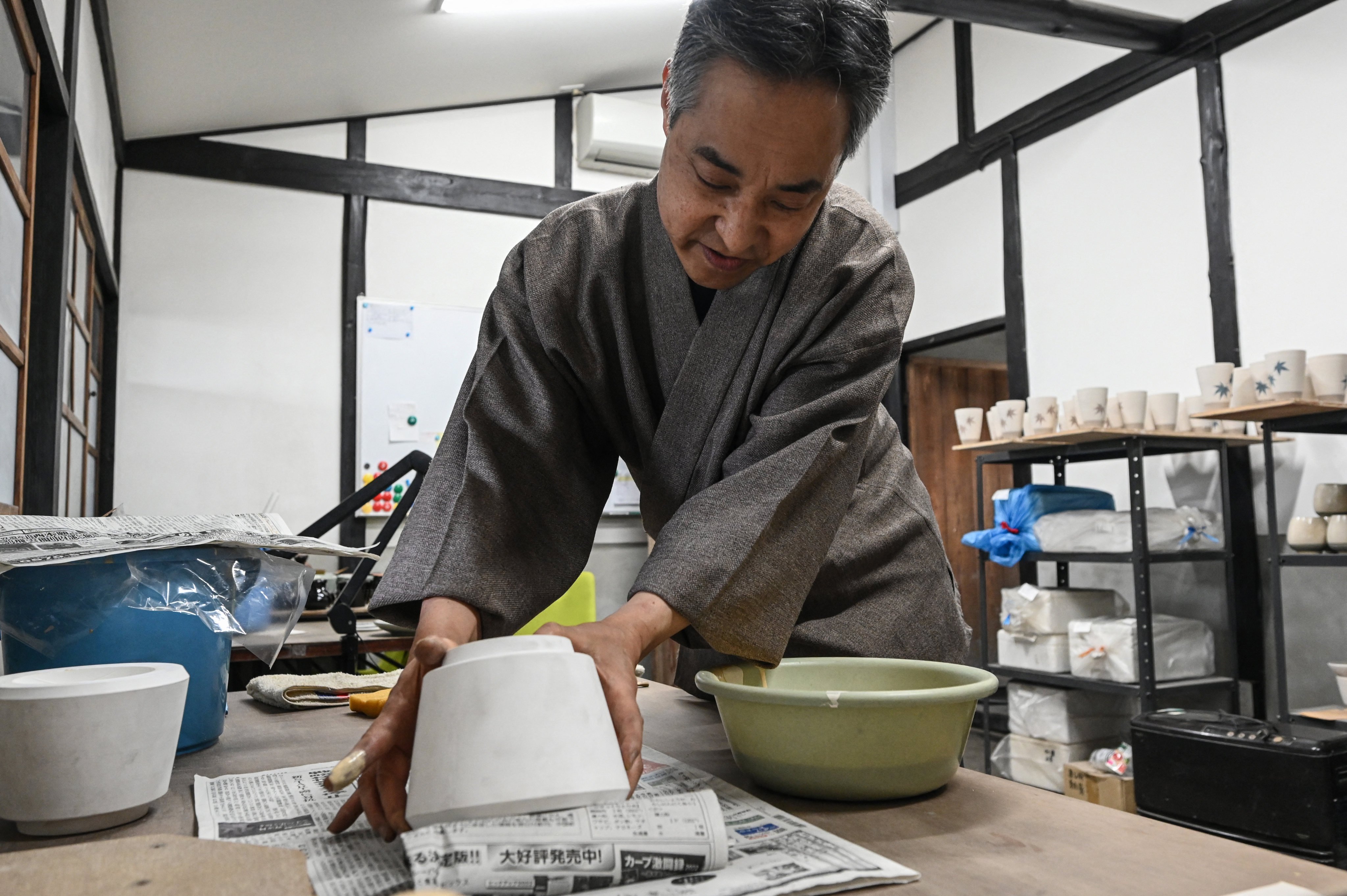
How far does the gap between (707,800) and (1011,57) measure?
4.72 m

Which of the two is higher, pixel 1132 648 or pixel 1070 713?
pixel 1132 648

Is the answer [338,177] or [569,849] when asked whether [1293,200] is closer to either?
[569,849]

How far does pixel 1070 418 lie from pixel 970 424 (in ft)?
1.73

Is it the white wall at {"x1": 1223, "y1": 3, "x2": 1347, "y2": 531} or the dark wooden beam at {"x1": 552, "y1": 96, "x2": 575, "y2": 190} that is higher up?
the dark wooden beam at {"x1": 552, "y1": 96, "x2": 575, "y2": 190}

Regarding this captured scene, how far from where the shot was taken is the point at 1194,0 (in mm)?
3596

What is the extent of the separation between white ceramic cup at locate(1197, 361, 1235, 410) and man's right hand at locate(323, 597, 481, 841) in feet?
9.63

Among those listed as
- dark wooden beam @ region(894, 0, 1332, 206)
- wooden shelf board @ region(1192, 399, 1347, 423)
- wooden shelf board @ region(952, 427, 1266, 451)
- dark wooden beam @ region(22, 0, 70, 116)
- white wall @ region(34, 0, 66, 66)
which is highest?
dark wooden beam @ region(894, 0, 1332, 206)

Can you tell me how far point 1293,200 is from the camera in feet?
10.6

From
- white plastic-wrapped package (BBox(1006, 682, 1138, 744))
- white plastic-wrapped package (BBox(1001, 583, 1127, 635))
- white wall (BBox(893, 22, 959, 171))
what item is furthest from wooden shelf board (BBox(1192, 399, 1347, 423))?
white wall (BBox(893, 22, 959, 171))

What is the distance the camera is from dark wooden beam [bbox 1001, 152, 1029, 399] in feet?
14.3

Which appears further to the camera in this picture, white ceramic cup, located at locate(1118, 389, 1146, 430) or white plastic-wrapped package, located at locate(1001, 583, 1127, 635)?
white plastic-wrapped package, located at locate(1001, 583, 1127, 635)

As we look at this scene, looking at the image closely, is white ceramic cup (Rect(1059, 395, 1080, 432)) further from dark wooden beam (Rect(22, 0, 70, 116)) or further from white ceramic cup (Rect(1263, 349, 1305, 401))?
dark wooden beam (Rect(22, 0, 70, 116))

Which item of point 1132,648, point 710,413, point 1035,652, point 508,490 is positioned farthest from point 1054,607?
point 508,490

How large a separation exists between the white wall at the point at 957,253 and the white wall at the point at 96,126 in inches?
133
